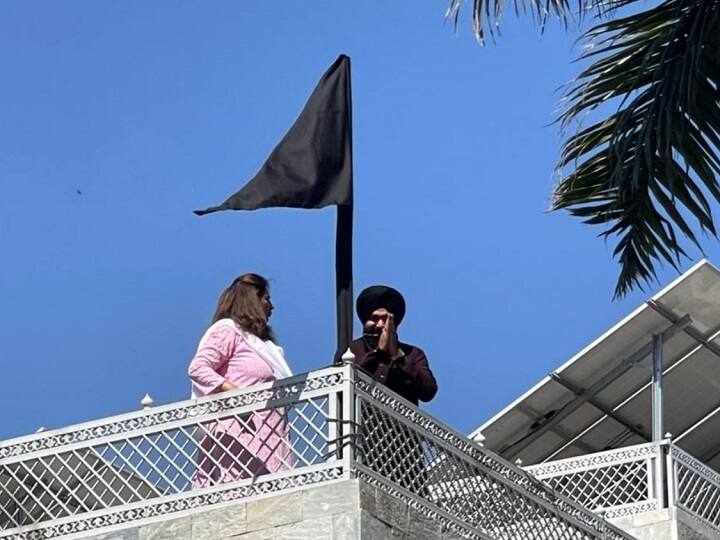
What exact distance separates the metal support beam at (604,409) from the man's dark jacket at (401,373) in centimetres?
596

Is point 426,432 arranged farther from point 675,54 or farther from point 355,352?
point 675,54

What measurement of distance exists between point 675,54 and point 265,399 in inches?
153

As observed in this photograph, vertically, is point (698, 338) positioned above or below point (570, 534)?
above

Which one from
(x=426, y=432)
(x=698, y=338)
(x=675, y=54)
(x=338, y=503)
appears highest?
(x=698, y=338)

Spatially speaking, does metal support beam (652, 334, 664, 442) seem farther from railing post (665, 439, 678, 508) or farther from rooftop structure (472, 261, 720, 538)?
railing post (665, 439, 678, 508)

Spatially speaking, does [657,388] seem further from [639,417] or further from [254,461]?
[254,461]

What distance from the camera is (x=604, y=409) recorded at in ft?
65.3

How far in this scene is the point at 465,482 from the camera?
1298cm

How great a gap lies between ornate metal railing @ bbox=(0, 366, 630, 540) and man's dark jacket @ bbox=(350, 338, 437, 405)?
15.6 inches

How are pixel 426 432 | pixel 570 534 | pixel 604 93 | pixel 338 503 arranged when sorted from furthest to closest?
pixel 604 93, pixel 570 534, pixel 426 432, pixel 338 503

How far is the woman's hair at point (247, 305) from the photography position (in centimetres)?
1284

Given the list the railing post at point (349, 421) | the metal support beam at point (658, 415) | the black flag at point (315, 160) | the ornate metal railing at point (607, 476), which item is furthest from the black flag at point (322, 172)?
the metal support beam at point (658, 415)

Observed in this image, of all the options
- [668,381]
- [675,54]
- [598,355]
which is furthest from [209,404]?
[668,381]

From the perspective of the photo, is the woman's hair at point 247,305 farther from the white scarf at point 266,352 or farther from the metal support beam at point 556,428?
the metal support beam at point 556,428
